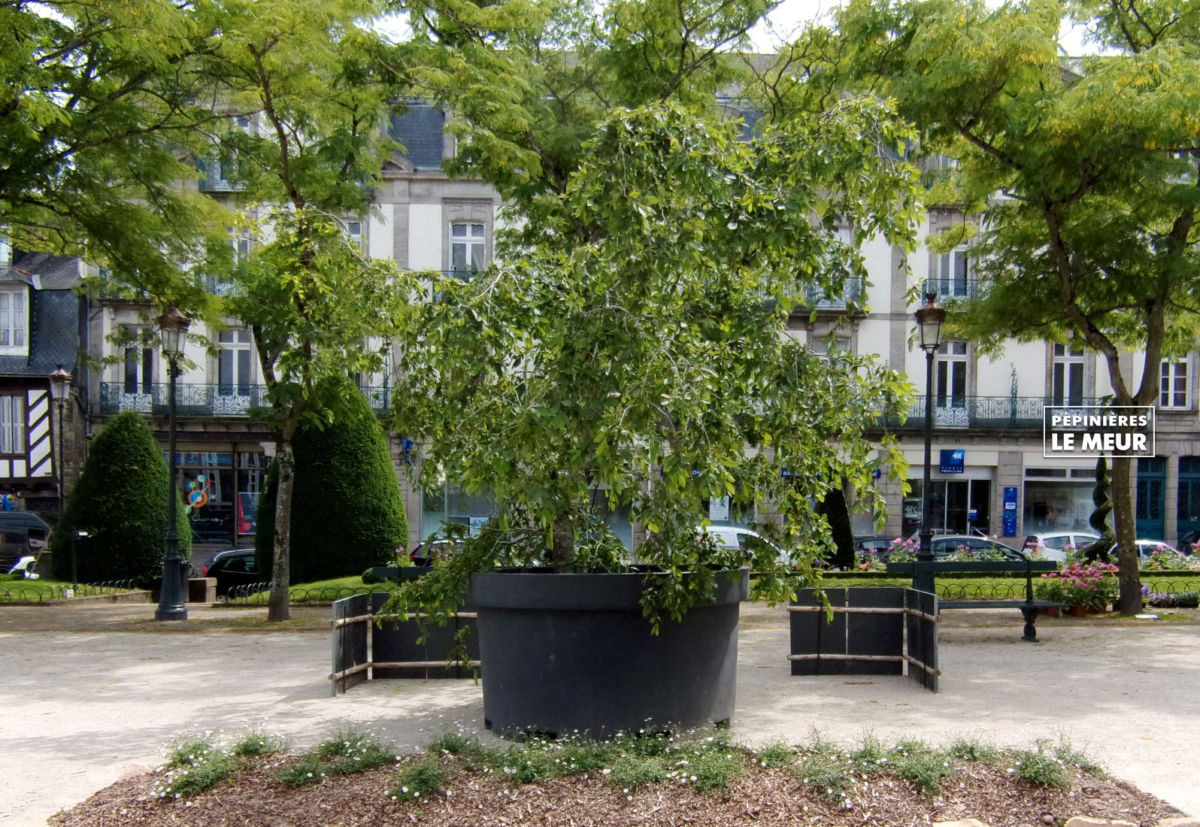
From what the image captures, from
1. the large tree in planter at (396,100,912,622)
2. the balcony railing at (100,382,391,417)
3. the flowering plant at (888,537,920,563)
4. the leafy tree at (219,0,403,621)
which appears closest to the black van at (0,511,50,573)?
the balcony railing at (100,382,391,417)

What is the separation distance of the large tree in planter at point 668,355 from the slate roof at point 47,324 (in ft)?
99.5

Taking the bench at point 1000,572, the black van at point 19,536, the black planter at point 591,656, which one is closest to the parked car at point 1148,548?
the bench at point 1000,572

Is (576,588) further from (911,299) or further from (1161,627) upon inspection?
(1161,627)

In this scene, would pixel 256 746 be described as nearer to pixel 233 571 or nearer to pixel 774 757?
pixel 774 757

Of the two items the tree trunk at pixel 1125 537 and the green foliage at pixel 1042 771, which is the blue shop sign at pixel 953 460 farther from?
the green foliage at pixel 1042 771

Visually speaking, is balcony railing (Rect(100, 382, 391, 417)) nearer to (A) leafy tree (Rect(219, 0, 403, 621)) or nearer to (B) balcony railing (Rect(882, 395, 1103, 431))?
(B) balcony railing (Rect(882, 395, 1103, 431))

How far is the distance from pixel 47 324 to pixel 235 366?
20.7 feet

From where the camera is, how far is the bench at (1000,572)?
12.0m

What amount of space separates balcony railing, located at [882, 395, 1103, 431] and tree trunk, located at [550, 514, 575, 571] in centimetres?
2807

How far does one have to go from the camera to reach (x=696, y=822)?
17.0 ft

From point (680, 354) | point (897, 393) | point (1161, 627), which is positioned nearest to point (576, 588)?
point (680, 354)

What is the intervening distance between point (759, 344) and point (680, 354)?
0.62 meters

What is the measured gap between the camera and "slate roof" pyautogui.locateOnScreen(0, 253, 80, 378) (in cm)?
3391

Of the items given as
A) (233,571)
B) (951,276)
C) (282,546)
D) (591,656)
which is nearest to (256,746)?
(591,656)
